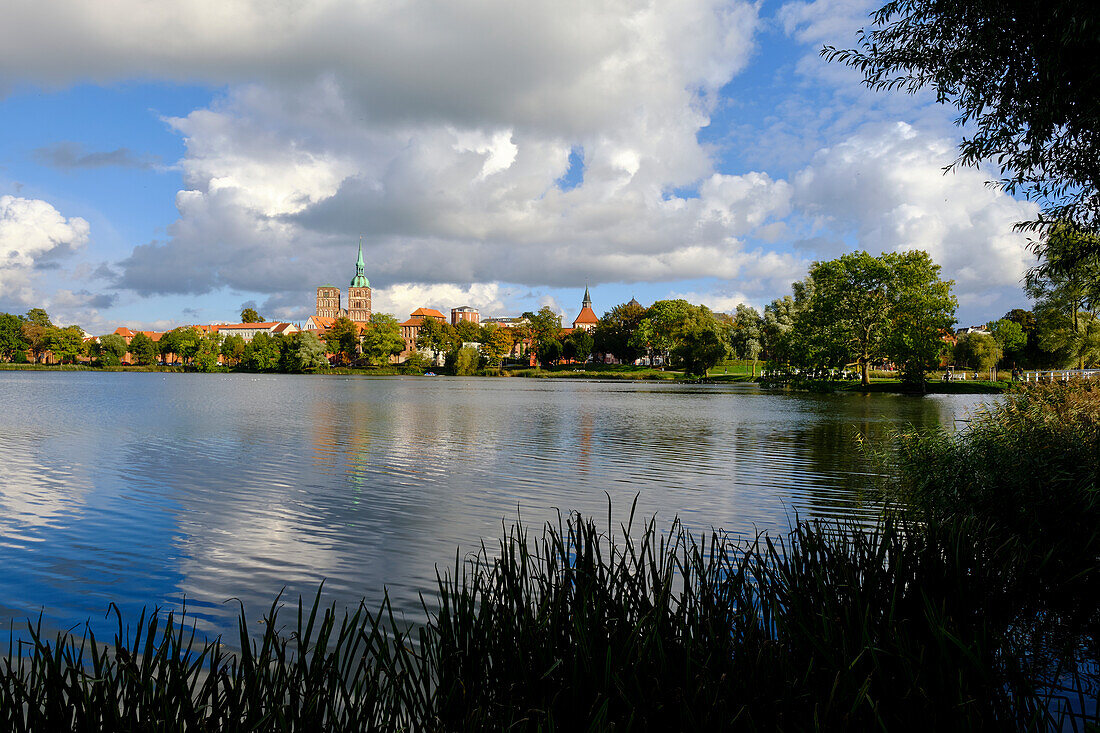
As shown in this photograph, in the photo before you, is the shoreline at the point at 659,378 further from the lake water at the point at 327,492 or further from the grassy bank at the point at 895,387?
the lake water at the point at 327,492

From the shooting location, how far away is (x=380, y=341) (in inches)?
5482

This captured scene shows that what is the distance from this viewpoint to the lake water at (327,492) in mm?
8609

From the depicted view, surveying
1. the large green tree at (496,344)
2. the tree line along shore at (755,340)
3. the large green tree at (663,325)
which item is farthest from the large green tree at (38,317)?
the large green tree at (663,325)

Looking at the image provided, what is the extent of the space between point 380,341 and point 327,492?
128186 millimetres

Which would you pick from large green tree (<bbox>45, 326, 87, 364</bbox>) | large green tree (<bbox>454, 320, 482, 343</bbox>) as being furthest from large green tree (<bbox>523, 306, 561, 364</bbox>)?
large green tree (<bbox>45, 326, 87, 364</bbox>)

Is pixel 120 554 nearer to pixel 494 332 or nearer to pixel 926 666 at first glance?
pixel 926 666

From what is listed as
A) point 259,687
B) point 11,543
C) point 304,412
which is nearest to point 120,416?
point 304,412

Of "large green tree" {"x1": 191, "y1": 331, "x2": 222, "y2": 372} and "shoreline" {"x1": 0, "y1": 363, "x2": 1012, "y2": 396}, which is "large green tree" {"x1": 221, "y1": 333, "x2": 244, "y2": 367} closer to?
"large green tree" {"x1": 191, "y1": 331, "x2": 222, "y2": 372}

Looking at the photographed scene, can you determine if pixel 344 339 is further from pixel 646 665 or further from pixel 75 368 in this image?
pixel 646 665

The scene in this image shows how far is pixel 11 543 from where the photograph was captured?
10117 millimetres

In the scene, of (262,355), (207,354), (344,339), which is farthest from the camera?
(344,339)

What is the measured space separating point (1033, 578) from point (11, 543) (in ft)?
41.3

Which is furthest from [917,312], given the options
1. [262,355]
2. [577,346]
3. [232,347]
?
[232,347]

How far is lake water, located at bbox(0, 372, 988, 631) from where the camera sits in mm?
8609
